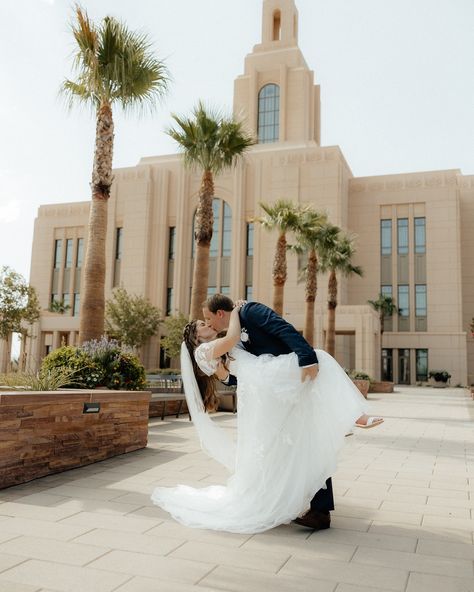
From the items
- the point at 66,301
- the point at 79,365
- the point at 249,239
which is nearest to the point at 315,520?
the point at 79,365

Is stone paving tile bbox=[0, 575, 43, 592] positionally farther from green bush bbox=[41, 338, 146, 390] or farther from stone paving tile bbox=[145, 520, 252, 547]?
green bush bbox=[41, 338, 146, 390]

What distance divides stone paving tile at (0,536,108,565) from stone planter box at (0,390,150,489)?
1.88 metres

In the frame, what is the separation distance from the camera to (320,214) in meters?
27.1

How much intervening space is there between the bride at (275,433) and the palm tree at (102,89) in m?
8.15

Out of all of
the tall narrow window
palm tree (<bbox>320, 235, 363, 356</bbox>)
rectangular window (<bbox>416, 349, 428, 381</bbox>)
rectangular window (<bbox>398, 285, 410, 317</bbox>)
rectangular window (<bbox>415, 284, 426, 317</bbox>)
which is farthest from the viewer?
the tall narrow window

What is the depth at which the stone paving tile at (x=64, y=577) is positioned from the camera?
3167mm

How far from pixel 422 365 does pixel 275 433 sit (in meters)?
47.9

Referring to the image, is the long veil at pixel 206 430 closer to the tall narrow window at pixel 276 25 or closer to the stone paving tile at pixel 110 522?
the stone paving tile at pixel 110 522

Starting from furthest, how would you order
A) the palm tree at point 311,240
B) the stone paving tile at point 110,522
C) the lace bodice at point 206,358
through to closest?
the palm tree at point 311,240 < the lace bodice at point 206,358 < the stone paving tile at point 110,522

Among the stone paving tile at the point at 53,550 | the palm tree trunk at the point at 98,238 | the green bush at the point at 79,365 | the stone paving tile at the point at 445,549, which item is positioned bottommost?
the stone paving tile at the point at 445,549

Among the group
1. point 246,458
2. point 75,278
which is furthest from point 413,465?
point 75,278

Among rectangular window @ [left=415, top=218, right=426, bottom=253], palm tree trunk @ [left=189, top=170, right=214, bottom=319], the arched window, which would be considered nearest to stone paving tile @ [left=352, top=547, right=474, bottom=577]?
palm tree trunk @ [left=189, top=170, right=214, bottom=319]

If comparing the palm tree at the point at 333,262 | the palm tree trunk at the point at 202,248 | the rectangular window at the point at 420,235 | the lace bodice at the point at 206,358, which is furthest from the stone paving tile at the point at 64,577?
the rectangular window at the point at 420,235

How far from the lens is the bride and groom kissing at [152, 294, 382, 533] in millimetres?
4484
